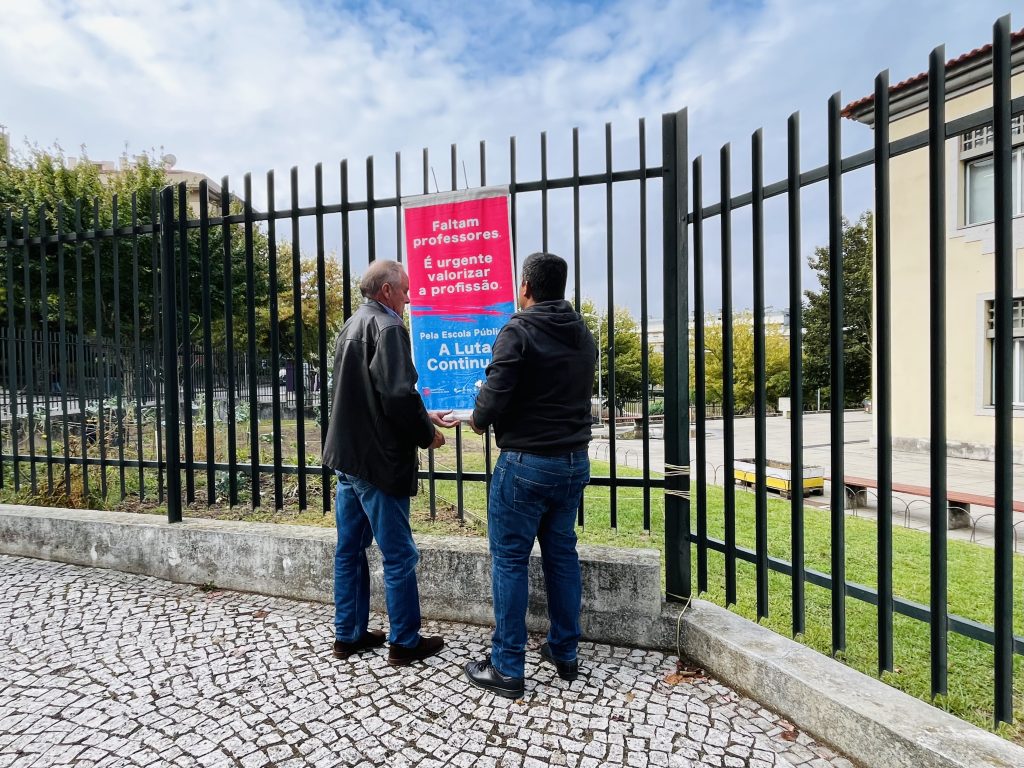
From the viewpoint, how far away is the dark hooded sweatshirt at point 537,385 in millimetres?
2516

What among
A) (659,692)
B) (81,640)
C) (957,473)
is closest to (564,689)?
(659,692)

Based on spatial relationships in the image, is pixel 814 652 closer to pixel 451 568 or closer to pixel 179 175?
pixel 451 568

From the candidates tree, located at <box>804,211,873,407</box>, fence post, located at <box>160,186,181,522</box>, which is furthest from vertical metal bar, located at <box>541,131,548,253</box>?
tree, located at <box>804,211,873,407</box>

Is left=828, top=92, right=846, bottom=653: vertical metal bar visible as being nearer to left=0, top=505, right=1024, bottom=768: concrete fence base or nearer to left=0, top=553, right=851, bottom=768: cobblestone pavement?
left=0, top=505, right=1024, bottom=768: concrete fence base

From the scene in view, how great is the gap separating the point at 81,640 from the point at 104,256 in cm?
1211

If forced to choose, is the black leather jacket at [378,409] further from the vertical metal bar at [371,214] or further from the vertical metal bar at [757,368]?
the vertical metal bar at [757,368]

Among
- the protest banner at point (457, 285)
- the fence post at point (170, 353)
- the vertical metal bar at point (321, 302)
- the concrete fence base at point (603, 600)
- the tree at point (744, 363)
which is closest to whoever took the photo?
the concrete fence base at point (603, 600)

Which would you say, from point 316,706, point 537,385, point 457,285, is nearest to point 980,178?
point 457,285

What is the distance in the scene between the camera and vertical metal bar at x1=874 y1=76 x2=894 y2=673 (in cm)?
218

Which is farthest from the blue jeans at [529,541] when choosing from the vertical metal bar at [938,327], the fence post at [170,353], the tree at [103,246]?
the tree at [103,246]

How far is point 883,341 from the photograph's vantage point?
2.21 meters

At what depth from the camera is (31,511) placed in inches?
176

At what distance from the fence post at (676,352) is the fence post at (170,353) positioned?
10.9 ft

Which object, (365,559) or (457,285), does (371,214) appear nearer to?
(457,285)
